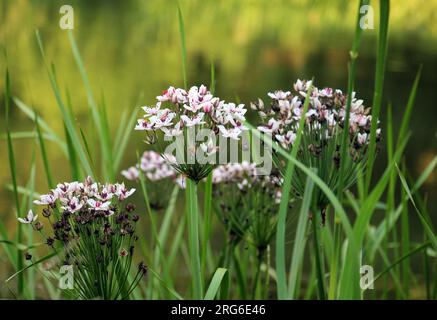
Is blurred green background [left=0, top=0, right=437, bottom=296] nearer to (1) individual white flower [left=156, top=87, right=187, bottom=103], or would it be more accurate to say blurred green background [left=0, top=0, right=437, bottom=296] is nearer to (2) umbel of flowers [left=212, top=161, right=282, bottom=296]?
(2) umbel of flowers [left=212, top=161, right=282, bottom=296]

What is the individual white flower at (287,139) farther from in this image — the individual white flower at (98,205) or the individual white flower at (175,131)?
the individual white flower at (98,205)

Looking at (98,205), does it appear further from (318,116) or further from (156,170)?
(156,170)

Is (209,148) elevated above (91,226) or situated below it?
above

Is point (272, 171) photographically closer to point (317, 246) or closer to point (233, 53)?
point (317, 246)

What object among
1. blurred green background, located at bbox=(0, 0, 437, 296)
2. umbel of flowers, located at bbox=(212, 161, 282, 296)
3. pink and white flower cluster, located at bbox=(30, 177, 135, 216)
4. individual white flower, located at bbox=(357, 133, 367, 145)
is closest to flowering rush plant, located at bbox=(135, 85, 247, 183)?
pink and white flower cluster, located at bbox=(30, 177, 135, 216)

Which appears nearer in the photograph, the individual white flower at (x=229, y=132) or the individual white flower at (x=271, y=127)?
the individual white flower at (x=229, y=132)

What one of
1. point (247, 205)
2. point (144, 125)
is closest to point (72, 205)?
point (144, 125)

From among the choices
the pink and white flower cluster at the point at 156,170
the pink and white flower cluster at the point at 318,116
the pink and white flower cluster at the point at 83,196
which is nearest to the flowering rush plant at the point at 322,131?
the pink and white flower cluster at the point at 318,116
